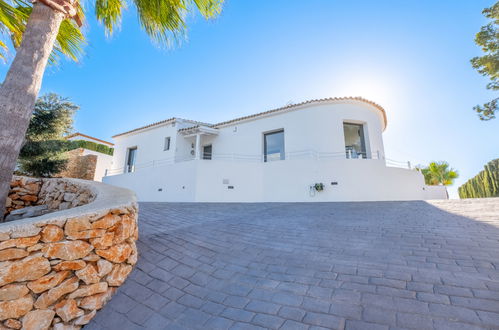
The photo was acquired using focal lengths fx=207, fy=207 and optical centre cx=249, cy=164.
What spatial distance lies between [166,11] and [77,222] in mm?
4269

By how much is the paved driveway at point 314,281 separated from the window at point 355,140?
318 inches

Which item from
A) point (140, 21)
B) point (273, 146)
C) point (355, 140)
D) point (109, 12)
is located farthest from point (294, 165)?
point (109, 12)

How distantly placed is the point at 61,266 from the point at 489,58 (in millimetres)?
19510

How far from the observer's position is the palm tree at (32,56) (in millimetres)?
2742

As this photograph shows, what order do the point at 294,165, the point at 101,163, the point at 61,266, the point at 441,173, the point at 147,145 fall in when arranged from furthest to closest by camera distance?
the point at 441,173
the point at 101,163
the point at 147,145
the point at 294,165
the point at 61,266

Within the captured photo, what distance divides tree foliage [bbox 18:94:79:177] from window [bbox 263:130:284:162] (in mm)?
11251

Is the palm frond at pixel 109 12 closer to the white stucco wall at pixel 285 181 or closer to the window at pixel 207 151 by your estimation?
the white stucco wall at pixel 285 181

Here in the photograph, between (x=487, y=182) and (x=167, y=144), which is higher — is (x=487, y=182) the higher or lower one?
the lower one

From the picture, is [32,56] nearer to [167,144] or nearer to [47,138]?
[47,138]

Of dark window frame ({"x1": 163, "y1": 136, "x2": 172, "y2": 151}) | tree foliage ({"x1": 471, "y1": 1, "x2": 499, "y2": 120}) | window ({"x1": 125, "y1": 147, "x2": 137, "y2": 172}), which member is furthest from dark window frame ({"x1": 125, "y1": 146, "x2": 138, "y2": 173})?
tree foliage ({"x1": 471, "y1": 1, "x2": 499, "y2": 120})

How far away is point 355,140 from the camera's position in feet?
41.7

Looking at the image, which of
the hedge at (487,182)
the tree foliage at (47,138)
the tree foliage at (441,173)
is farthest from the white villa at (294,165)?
the tree foliage at (441,173)

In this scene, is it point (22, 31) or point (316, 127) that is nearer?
point (22, 31)

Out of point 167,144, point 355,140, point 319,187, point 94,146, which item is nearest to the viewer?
point 319,187
